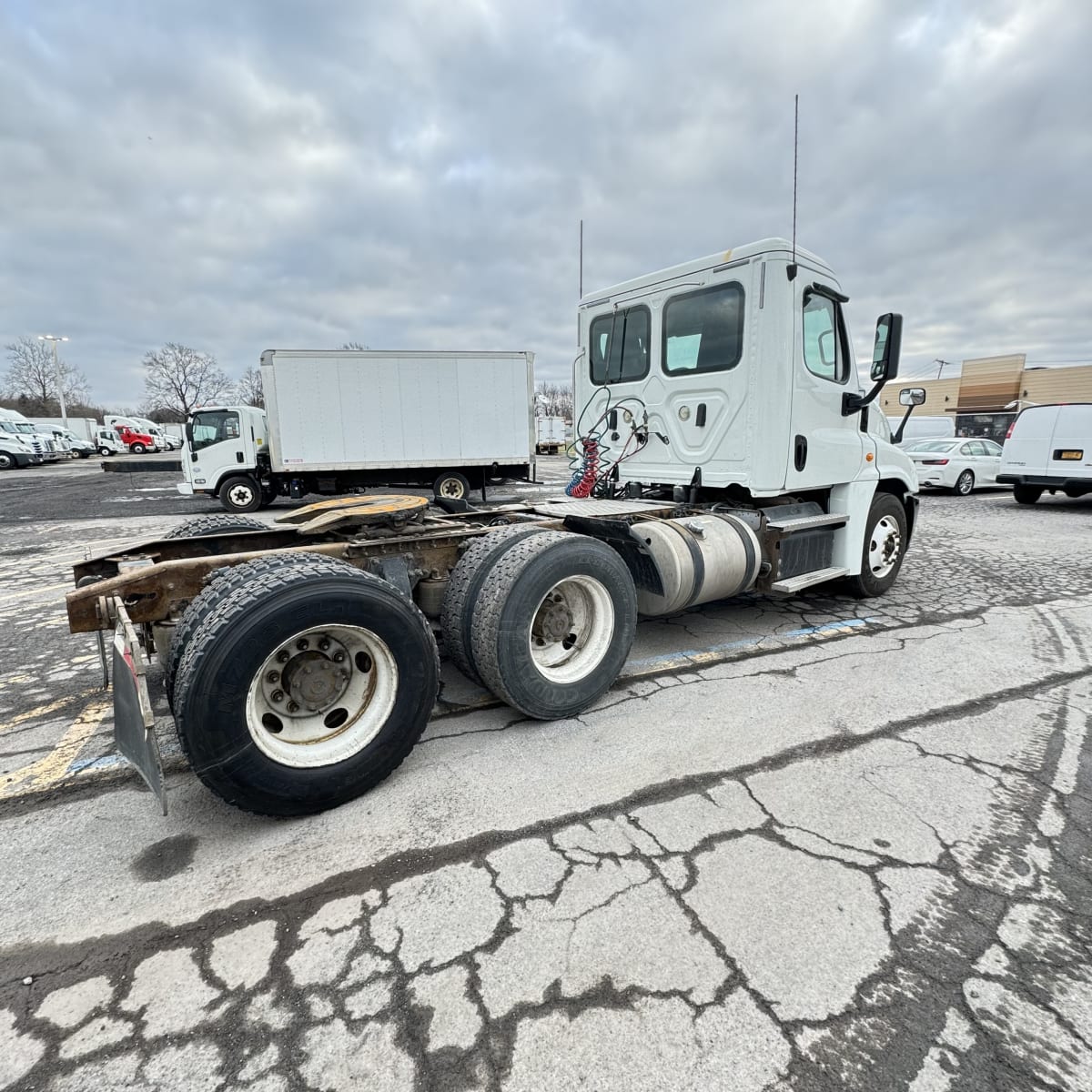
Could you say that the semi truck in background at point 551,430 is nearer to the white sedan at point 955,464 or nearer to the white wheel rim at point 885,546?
the white sedan at point 955,464

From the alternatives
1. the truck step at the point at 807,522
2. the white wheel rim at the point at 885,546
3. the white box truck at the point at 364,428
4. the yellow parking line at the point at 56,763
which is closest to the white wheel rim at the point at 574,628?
the truck step at the point at 807,522

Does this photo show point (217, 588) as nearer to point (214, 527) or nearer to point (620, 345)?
point (214, 527)

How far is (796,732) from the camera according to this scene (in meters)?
3.43

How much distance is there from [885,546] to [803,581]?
1700 mm

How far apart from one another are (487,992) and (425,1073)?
0.27m

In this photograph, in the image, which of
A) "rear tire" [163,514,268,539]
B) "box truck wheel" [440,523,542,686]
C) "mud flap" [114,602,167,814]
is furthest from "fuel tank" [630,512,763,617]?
"mud flap" [114,602,167,814]

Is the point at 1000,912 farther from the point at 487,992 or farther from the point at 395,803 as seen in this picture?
the point at 395,803

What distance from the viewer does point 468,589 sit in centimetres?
349

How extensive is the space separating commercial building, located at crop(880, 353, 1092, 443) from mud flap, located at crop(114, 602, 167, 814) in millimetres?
41333

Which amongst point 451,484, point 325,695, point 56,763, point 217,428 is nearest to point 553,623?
point 325,695

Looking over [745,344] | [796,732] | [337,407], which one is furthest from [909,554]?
[337,407]

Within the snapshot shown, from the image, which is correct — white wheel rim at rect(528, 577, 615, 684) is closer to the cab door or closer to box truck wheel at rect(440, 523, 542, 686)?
box truck wheel at rect(440, 523, 542, 686)

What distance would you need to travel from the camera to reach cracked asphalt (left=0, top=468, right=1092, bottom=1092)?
1663mm

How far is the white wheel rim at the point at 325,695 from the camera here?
268 centimetres
